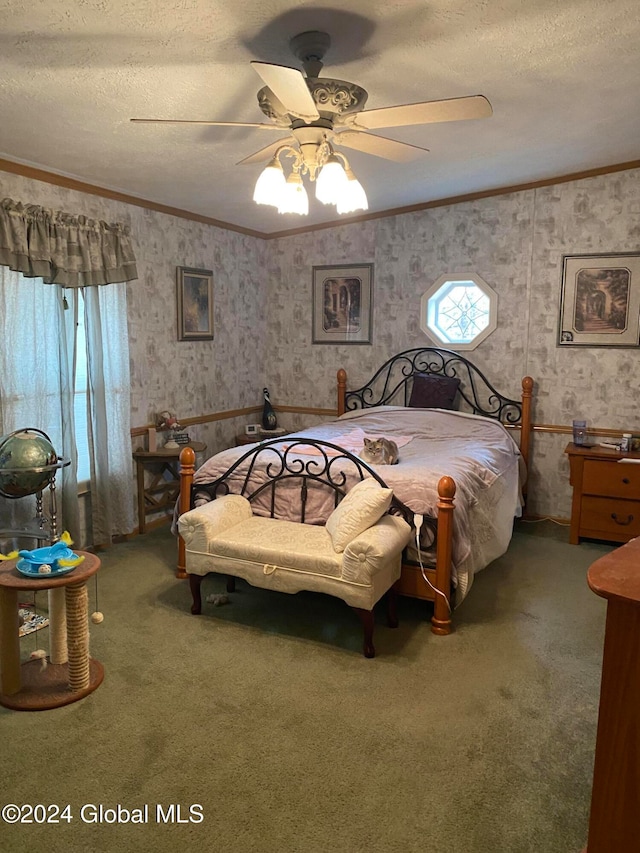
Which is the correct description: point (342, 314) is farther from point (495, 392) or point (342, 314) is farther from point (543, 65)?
point (543, 65)

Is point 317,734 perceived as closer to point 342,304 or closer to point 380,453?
point 380,453

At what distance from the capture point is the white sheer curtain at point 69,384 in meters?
3.69

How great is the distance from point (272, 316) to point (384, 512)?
11.5ft

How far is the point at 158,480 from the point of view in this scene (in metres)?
4.93

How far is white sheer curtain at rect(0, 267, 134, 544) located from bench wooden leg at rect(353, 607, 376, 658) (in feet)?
7.04

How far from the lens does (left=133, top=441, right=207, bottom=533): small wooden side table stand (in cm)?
462

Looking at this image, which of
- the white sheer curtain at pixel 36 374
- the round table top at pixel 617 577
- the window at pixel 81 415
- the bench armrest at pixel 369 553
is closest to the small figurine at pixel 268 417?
the window at pixel 81 415

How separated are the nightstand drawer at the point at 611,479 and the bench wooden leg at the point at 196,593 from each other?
2829 millimetres

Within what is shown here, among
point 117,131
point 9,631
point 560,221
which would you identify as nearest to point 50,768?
point 9,631

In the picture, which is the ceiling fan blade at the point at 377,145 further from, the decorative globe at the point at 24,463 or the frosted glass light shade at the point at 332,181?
the decorative globe at the point at 24,463

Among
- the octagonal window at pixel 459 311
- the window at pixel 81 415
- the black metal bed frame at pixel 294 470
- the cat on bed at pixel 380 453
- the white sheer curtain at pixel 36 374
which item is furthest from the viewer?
the octagonal window at pixel 459 311

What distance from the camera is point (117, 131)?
10.7ft

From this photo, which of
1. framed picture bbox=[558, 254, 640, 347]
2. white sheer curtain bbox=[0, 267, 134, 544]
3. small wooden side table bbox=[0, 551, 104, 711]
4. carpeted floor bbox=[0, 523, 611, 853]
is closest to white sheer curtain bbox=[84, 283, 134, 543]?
white sheer curtain bbox=[0, 267, 134, 544]

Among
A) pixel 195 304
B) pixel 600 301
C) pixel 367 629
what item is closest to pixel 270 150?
pixel 367 629
